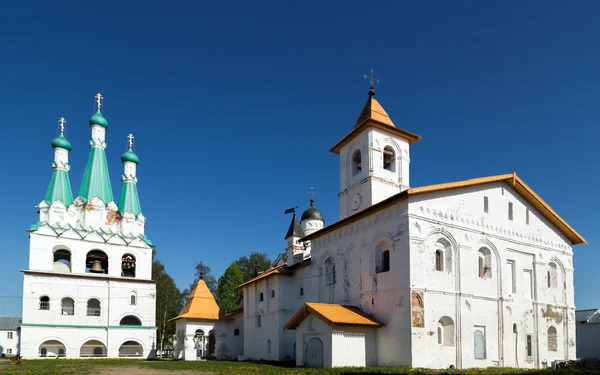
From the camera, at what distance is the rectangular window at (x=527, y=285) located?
2484 centimetres

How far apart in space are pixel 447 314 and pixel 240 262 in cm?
4386

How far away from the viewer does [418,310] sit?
2052 centimetres

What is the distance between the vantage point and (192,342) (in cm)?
3709

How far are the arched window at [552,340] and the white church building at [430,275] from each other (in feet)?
0.23

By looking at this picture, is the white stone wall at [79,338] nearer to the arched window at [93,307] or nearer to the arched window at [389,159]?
the arched window at [93,307]

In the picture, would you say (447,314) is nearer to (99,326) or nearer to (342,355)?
(342,355)

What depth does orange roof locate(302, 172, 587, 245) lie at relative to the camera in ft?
71.2

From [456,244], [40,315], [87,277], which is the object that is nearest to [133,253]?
[87,277]

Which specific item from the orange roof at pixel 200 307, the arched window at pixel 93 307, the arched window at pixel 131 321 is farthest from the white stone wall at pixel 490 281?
the arched window at pixel 93 307

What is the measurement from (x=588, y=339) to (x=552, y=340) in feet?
46.4

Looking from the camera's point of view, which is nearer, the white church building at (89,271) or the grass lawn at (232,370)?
the grass lawn at (232,370)

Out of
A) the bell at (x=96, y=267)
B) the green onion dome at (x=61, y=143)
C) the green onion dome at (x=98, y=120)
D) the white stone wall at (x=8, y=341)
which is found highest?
the green onion dome at (x=98, y=120)

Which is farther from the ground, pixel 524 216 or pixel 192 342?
pixel 524 216

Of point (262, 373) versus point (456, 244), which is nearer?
point (262, 373)
